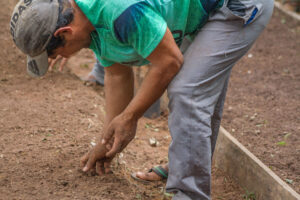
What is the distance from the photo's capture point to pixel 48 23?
213cm

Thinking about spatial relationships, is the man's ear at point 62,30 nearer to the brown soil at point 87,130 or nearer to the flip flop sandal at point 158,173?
the brown soil at point 87,130

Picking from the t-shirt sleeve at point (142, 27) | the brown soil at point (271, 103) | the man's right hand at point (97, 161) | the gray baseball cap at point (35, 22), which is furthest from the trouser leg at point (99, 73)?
the t-shirt sleeve at point (142, 27)

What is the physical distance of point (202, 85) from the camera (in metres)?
2.34

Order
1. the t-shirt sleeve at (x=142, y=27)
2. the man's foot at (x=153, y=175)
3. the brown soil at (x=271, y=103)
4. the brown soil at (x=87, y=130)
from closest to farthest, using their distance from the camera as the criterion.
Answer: the t-shirt sleeve at (x=142, y=27)
the brown soil at (x=87, y=130)
the man's foot at (x=153, y=175)
the brown soil at (x=271, y=103)

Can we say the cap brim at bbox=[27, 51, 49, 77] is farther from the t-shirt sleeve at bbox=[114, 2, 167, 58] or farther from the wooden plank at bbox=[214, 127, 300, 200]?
the wooden plank at bbox=[214, 127, 300, 200]

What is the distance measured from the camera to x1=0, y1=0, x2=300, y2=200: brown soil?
2.83 metres

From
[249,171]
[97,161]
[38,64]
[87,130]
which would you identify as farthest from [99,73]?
[38,64]

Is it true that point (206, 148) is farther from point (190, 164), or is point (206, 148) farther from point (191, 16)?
point (191, 16)

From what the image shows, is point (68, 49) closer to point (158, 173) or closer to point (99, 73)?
point (158, 173)

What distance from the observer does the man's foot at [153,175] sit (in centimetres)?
320

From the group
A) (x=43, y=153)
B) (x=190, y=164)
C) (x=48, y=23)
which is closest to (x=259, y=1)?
(x=190, y=164)

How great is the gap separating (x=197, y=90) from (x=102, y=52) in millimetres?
544

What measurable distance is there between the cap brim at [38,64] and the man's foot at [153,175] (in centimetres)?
116

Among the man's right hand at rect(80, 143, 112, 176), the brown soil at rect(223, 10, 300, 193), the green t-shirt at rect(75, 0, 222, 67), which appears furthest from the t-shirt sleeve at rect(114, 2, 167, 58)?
the brown soil at rect(223, 10, 300, 193)
